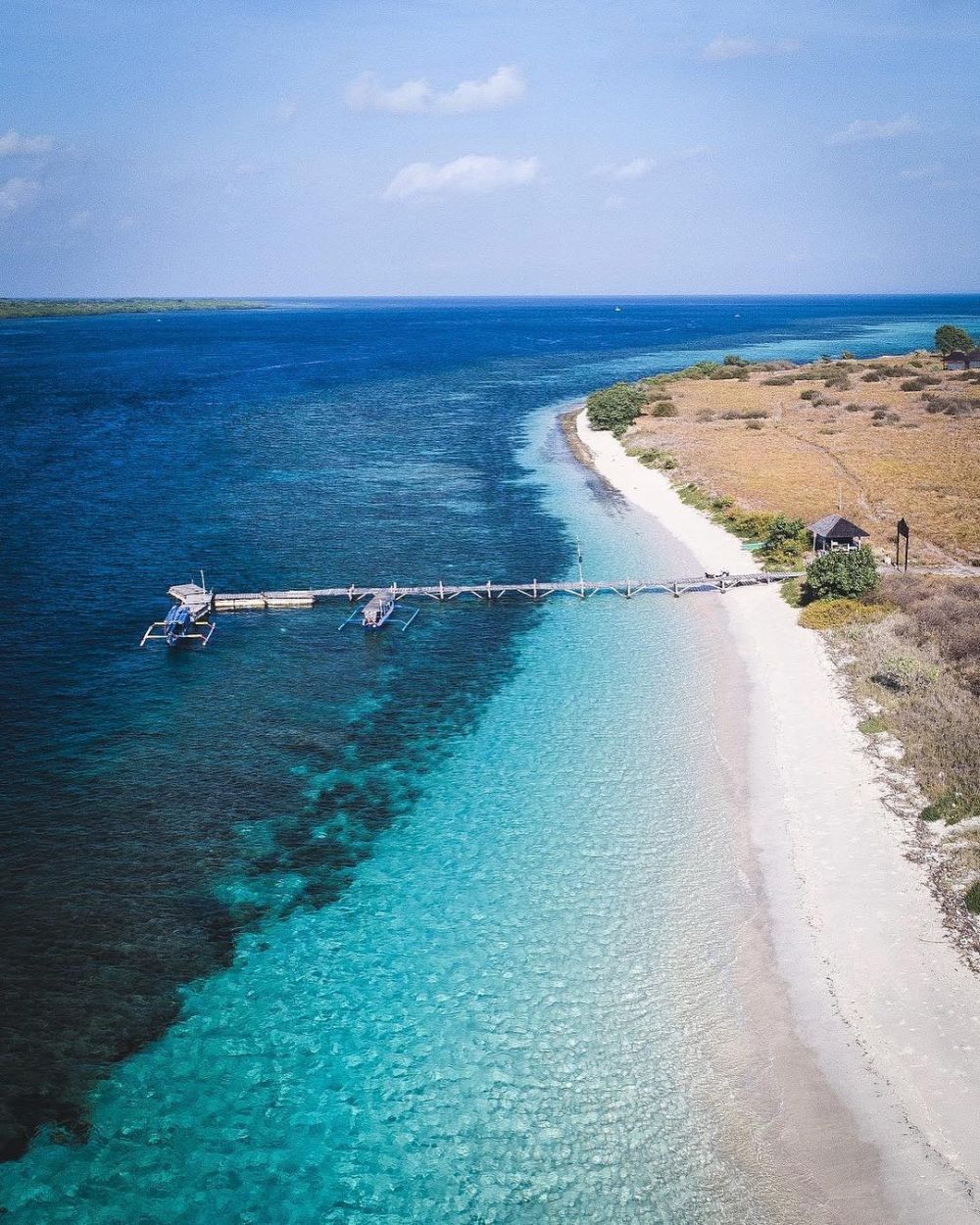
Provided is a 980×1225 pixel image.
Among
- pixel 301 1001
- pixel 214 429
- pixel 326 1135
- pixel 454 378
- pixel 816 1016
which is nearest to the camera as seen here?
pixel 326 1135

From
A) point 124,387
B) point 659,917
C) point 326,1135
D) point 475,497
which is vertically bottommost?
point 326,1135

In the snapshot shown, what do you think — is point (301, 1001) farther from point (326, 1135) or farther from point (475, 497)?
point (475, 497)

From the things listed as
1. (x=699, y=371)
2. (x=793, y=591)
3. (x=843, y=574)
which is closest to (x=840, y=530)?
(x=793, y=591)

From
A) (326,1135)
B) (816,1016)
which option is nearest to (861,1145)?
(816,1016)

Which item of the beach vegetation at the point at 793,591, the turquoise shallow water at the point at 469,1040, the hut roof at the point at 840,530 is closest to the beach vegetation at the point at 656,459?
the beach vegetation at the point at 793,591

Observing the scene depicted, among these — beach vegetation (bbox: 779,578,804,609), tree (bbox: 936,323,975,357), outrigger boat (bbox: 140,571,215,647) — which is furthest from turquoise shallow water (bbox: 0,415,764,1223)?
tree (bbox: 936,323,975,357)

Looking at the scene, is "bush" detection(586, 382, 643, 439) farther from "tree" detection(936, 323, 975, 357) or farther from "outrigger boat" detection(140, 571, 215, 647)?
"tree" detection(936, 323, 975, 357)

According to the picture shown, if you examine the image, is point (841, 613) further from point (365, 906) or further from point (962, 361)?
point (962, 361)
